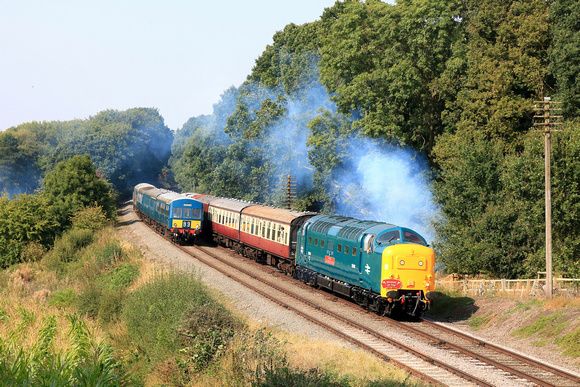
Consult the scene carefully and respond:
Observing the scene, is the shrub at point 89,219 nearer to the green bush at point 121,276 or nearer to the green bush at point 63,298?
the green bush at point 121,276

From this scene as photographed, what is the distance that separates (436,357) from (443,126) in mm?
34091

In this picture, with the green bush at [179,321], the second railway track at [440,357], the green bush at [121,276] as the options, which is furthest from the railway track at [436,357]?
the green bush at [121,276]

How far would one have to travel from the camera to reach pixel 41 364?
47.3 ft

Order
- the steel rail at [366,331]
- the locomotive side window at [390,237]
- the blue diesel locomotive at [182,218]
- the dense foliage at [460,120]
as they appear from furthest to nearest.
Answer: the blue diesel locomotive at [182,218] → the dense foliage at [460,120] → the locomotive side window at [390,237] → the steel rail at [366,331]

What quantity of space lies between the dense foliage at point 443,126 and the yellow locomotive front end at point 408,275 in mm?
13055

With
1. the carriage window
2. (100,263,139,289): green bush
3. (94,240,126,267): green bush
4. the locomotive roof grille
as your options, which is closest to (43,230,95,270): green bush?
(94,240,126,267): green bush

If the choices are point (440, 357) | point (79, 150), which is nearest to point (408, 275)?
point (440, 357)

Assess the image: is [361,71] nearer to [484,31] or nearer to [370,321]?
[484,31]

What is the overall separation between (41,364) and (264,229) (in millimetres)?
19692

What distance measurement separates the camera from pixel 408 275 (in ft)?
65.3

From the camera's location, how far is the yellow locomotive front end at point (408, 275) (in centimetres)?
1972

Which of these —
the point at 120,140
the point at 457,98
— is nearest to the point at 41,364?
the point at 457,98

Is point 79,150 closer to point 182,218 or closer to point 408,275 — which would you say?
point 182,218

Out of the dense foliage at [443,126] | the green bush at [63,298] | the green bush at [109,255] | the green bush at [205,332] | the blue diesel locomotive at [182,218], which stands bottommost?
the green bush at [63,298]
